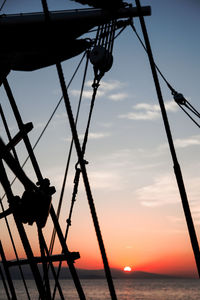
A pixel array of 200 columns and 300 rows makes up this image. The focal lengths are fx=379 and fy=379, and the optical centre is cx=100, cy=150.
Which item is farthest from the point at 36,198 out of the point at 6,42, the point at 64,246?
the point at 6,42

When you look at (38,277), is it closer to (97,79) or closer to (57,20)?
(97,79)

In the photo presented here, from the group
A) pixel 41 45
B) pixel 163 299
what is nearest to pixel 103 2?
pixel 41 45

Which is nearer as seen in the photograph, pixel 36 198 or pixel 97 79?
pixel 36 198

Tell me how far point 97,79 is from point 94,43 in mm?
981

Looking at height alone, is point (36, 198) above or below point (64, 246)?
above

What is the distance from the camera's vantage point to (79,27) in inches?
333

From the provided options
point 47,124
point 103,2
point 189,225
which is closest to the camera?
point 189,225

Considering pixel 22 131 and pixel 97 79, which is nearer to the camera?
pixel 22 131

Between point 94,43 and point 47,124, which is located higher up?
point 94,43

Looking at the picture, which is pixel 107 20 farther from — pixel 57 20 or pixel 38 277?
pixel 38 277

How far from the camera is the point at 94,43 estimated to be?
8008 millimetres

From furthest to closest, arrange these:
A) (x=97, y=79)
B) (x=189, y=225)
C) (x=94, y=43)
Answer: (x=94, y=43) < (x=97, y=79) < (x=189, y=225)

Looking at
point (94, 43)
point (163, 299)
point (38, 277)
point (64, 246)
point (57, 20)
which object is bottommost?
point (163, 299)

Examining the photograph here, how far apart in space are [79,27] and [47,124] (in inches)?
90.0
